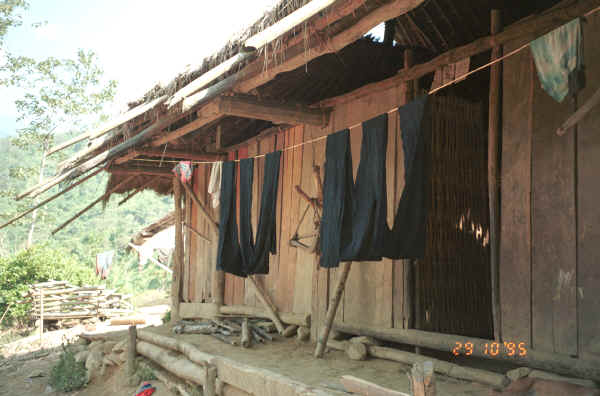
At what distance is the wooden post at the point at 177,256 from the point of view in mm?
9641

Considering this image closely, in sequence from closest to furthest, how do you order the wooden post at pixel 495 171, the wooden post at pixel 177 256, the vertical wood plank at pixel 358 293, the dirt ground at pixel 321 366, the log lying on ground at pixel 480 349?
the log lying on ground at pixel 480 349 < the dirt ground at pixel 321 366 < the wooden post at pixel 495 171 < the vertical wood plank at pixel 358 293 < the wooden post at pixel 177 256

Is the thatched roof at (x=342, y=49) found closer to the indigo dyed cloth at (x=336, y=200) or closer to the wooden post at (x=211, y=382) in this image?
the indigo dyed cloth at (x=336, y=200)

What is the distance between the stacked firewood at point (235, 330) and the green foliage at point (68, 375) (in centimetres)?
198

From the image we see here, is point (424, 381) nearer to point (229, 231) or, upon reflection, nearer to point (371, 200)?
point (371, 200)

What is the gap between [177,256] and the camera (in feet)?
32.5

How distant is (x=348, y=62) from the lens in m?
5.92

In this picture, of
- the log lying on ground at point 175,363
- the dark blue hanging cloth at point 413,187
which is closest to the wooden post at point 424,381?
the dark blue hanging cloth at point 413,187

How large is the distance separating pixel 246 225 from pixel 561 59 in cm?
408

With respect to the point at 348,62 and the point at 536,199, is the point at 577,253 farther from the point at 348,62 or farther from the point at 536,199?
the point at 348,62

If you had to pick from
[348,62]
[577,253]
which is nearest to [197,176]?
[348,62]

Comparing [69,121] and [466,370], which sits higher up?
[69,121]

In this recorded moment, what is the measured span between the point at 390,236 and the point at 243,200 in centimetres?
263

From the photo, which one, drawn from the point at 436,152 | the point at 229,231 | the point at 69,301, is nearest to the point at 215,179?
the point at 229,231

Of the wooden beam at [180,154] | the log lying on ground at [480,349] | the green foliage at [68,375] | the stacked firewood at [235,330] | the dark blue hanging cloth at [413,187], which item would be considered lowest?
the green foliage at [68,375]
